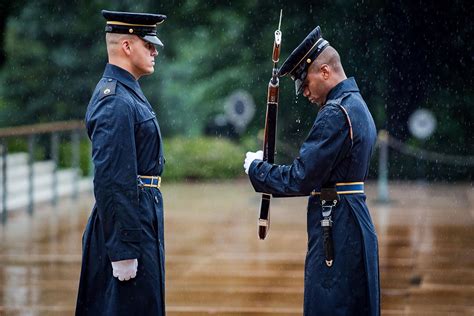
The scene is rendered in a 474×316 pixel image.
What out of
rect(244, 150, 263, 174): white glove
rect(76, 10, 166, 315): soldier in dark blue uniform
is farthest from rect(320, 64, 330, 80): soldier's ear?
rect(76, 10, 166, 315): soldier in dark blue uniform

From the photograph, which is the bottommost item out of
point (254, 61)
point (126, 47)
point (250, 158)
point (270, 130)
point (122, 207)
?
point (122, 207)

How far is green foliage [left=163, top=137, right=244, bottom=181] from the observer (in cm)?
2048

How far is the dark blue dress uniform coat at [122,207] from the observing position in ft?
15.5

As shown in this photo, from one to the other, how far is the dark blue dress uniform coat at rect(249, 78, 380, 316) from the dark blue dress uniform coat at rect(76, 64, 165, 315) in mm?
572

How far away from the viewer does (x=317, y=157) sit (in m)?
4.88

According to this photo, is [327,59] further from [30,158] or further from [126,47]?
[30,158]

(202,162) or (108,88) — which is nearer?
(108,88)

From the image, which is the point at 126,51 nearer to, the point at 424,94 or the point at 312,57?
the point at 312,57

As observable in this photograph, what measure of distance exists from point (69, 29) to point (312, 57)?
15270 millimetres

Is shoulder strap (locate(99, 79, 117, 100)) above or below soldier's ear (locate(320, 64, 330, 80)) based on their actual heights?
below

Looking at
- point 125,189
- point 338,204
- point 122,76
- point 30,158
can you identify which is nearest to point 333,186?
point 338,204

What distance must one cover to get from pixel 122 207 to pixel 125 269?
285mm

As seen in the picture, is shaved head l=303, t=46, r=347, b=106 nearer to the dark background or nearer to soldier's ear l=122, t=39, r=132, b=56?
soldier's ear l=122, t=39, r=132, b=56

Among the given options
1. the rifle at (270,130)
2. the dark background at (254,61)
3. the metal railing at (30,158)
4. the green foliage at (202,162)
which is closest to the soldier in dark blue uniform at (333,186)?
the rifle at (270,130)
